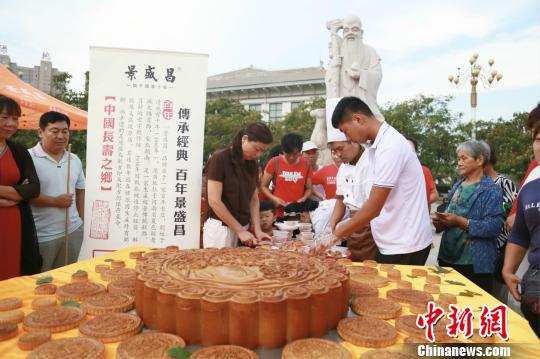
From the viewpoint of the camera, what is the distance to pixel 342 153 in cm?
293

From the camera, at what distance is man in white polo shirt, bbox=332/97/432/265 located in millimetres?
2088

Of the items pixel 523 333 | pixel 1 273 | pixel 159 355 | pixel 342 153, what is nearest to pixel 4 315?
pixel 159 355

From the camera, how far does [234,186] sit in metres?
2.61

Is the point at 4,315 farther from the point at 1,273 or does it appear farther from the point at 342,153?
the point at 342,153

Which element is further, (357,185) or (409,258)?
(357,185)

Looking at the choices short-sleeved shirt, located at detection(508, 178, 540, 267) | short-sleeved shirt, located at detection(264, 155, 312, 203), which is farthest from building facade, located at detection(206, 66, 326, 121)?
short-sleeved shirt, located at detection(508, 178, 540, 267)

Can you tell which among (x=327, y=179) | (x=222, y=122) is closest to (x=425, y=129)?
(x=222, y=122)

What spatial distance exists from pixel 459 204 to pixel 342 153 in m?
0.92

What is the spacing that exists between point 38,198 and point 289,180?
2346mm

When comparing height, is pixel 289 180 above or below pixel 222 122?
below

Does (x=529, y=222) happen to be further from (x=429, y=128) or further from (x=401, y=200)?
(x=429, y=128)

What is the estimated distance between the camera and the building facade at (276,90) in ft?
85.0

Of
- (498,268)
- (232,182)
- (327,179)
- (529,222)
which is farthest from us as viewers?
(327,179)

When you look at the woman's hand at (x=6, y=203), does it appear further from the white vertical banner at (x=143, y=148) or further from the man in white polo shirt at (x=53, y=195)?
the white vertical banner at (x=143, y=148)
